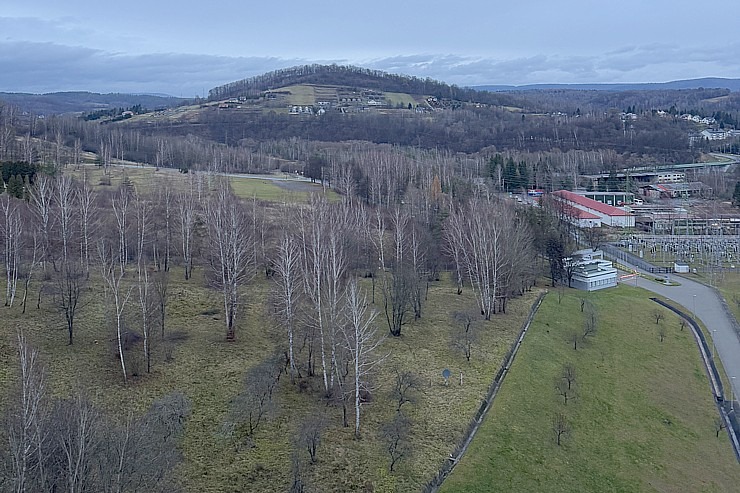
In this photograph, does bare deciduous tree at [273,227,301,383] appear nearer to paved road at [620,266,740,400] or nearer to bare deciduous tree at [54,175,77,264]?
bare deciduous tree at [54,175,77,264]

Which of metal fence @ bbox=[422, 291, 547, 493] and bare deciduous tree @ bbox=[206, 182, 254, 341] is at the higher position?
bare deciduous tree @ bbox=[206, 182, 254, 341]

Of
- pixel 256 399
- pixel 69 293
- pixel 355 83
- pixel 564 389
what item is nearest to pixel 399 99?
pixel 355 83

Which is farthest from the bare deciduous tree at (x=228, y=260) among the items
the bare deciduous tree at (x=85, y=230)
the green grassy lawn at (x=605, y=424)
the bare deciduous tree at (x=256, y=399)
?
the green grassy lawn at (x=605, y=424)

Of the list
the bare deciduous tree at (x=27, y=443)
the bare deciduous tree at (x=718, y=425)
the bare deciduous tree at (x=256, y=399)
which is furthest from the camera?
the bare deciduous tree at (x=718, y=425)

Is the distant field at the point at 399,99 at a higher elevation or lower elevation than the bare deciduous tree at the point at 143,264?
higher

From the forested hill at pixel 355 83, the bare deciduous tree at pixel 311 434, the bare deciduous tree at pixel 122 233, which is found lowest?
the bare deciduous tree at pixel 311 434

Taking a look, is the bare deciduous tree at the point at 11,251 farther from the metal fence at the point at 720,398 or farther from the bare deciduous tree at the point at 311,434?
the metal fence at the point at 720,398

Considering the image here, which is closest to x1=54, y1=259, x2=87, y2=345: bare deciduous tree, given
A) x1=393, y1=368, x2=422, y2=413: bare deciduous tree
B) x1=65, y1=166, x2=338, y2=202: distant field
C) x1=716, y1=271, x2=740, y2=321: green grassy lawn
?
x1=393, y1=368, x2=422, y2=413: bare deciduous tree
